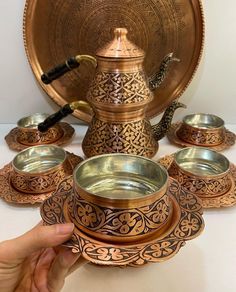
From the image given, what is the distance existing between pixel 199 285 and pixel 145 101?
12.0 inches

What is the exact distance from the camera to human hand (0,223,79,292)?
1.15ft

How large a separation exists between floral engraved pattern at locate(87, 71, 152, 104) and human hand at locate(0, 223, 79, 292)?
0.84 feet

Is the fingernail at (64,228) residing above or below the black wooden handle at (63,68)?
below

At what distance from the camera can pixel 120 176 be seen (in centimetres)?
49

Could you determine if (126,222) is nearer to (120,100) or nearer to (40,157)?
(120,100)

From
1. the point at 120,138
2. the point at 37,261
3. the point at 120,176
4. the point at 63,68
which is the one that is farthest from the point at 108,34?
the point at 37,261

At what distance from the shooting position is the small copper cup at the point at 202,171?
0.56 metres

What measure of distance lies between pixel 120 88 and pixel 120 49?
0.21 ft

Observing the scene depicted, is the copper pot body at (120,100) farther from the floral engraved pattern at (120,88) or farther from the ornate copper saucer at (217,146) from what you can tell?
the ornate copper saucer at (217,146)

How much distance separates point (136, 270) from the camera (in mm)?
459

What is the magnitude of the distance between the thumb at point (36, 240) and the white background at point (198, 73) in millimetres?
554

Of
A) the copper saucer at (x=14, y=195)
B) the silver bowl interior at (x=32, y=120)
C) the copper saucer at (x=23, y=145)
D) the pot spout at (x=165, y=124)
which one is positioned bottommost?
the copper saucer at (x=23, y=145)

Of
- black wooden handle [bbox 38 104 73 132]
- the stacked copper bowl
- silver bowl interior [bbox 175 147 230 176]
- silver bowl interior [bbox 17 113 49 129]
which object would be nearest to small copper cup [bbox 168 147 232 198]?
silver bowl interior [bbox 175 147 230 176]

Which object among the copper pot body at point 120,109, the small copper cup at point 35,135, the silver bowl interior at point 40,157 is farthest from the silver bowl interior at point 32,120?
the copper pot body at point 120,109
